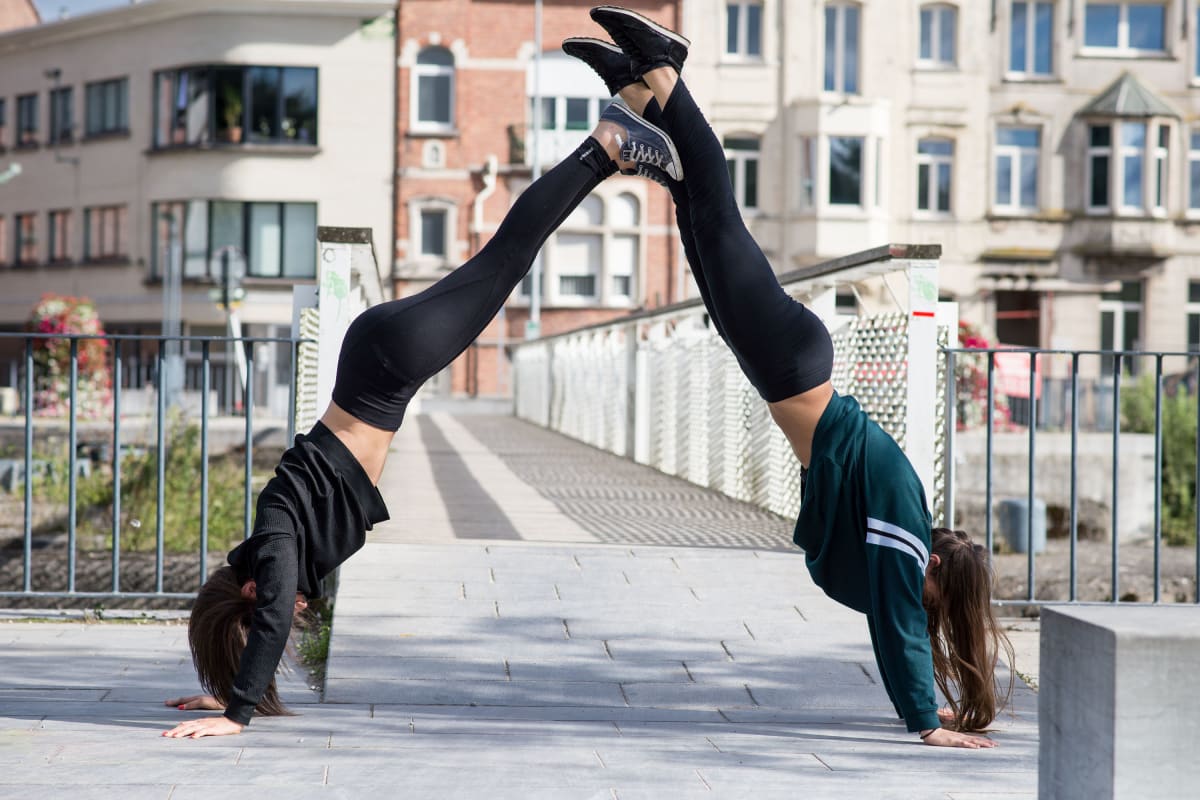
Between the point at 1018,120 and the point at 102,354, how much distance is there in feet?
77.6

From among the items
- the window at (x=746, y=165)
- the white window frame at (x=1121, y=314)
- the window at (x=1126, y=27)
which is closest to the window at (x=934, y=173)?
the window at (x=746, y=165)

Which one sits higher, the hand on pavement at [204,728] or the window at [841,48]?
the window at [841,48]

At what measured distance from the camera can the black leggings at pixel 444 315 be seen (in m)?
4.55

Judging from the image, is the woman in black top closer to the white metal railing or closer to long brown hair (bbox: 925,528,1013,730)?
long brown hair (bbox: 925,528,1013,730)

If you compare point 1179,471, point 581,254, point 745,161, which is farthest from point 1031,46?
point 1179,471

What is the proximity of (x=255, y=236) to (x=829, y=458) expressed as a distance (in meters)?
36.1

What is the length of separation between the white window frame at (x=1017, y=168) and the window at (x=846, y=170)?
141 inches

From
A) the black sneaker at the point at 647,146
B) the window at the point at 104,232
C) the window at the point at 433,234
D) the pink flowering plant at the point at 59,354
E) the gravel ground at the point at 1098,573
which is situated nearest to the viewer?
the black sneaker at the point at 647,146

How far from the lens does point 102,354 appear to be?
28969 millimetres

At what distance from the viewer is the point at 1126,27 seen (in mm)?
38250

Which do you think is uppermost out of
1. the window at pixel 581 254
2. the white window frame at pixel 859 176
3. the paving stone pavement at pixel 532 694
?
the white window frame at pixel 859 176

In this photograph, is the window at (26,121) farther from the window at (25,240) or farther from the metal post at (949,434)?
the metal post at (949,434)

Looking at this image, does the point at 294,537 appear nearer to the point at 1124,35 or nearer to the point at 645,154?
the point at 645,154

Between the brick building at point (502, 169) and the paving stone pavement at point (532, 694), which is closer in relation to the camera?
the paving stone pavement at point (532, 694)
